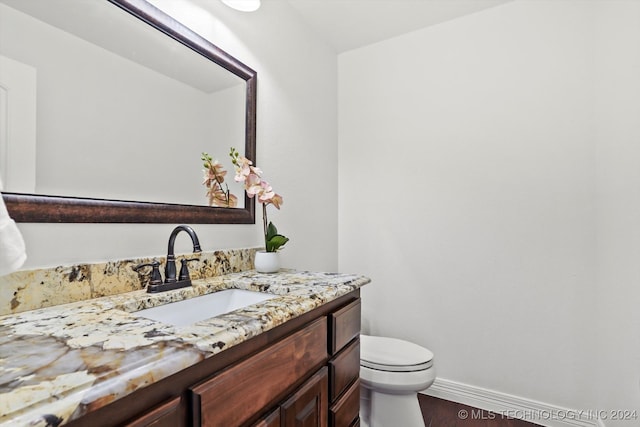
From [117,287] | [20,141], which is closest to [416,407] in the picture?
[117,287]

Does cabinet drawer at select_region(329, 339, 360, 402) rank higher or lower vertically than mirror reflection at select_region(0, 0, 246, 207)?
lower

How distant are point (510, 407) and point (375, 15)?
2.52 meters

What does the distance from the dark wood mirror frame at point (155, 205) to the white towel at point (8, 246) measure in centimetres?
45

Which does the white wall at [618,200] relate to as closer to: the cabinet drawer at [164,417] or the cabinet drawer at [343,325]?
the cabinet drawer at [343,325]

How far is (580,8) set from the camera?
1.74m

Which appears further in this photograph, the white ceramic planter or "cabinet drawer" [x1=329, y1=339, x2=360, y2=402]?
the white ceramic planter

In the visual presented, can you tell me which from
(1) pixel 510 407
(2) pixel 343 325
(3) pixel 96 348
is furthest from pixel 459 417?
(3) pixel 96 348

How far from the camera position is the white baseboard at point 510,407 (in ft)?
5.65

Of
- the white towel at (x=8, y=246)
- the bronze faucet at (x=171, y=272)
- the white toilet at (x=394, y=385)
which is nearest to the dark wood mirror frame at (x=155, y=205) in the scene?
the bronze faucet at (x=171, y=272)

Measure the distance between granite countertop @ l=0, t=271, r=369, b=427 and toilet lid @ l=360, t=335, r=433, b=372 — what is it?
2.63 ft

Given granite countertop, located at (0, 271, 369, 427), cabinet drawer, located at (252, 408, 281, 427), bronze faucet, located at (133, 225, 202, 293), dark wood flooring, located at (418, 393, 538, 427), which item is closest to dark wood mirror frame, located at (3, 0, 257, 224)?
bronze faucet, located at (133, 225, 202, 293)

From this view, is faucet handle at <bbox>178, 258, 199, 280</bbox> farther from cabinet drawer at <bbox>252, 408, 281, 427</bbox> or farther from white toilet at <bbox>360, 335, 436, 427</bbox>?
white toilet at <bbox>360, 335, 436, 427</bbox>

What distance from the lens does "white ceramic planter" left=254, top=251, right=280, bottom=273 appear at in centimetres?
141

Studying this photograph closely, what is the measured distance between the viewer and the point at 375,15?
6.67ft
